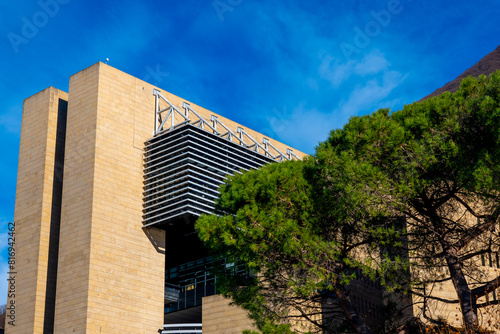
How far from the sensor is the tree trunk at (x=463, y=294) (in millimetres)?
16219

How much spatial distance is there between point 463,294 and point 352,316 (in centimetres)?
313

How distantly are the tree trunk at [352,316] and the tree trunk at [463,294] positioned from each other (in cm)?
274

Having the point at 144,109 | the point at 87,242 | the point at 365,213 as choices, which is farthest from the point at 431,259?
the point at 144,109

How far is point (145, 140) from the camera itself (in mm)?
33062

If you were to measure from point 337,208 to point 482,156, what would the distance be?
428 cm

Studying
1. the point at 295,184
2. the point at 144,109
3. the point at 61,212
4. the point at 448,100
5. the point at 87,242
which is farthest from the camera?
the point at 144,109

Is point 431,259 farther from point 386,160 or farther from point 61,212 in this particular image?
point 61,212

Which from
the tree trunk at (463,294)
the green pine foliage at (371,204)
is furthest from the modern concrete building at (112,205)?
the tree trunk at (463,294)

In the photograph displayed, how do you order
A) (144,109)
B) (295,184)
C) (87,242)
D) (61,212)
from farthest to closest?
1. (144,109)
2. (61,212)
3. (87,242)
4. (295,184)

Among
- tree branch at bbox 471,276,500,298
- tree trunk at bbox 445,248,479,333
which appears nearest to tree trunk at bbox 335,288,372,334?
tree trunk at bbox 445,248,479,333

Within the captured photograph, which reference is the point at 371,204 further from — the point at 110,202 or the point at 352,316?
the point at 110,202

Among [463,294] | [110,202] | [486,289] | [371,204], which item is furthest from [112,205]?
[486,289]

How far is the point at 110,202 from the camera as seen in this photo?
99.8 ft

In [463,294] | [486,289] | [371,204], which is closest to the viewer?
[486,289]
